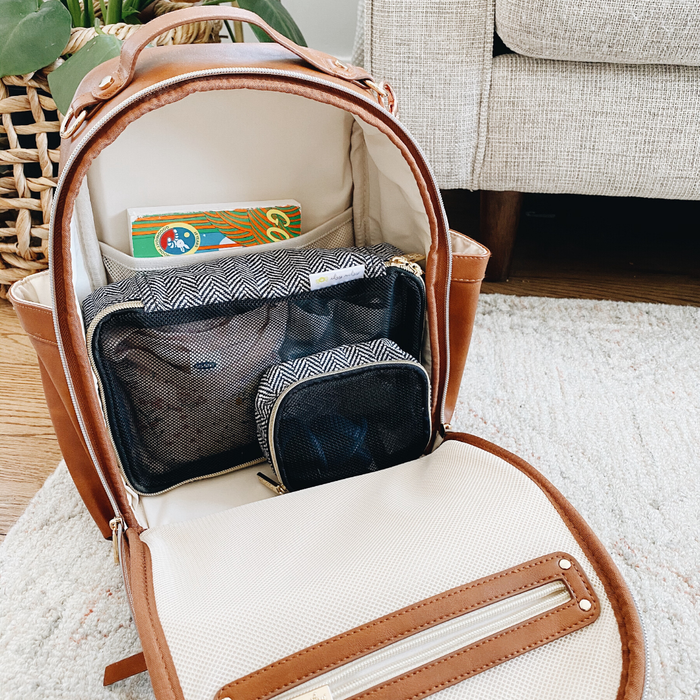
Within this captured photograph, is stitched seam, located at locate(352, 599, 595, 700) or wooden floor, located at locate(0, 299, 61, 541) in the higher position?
stitched seam, located at locate(352, 599, 595, 700)

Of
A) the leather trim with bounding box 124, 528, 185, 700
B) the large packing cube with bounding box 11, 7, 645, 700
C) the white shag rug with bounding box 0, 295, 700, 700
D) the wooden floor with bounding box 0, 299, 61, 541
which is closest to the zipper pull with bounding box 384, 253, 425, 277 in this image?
the large packing cube with bounding box 11, 7, 645, 700

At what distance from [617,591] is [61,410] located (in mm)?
493

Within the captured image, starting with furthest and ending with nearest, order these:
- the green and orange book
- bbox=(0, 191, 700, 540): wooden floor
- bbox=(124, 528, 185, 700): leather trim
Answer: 1. bbox=(0, 191, 700, 540): wooden floor
2. the green and orange book
3. bbox=(124, 528, 185, 700): leather trim

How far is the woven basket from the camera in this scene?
2.60 ft

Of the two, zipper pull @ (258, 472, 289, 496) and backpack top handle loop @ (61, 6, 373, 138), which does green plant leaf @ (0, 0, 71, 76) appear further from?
zipper pull @ (258, 472, 289, 496)

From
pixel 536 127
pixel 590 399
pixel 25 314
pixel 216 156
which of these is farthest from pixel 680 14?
pixel 25 314

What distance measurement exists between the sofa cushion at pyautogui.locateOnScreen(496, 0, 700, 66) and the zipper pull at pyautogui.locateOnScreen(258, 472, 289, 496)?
0.67m

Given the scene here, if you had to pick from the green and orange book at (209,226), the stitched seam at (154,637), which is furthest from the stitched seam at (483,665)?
the green and orange book at (209,226)

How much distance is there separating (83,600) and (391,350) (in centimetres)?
37

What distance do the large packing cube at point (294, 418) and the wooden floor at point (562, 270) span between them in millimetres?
194

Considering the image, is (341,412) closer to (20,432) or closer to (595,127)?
(20,432)

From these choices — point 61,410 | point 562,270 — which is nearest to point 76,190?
point 61,410

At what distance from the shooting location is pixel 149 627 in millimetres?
401

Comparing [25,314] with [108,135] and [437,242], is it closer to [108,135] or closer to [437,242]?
[108,135]
